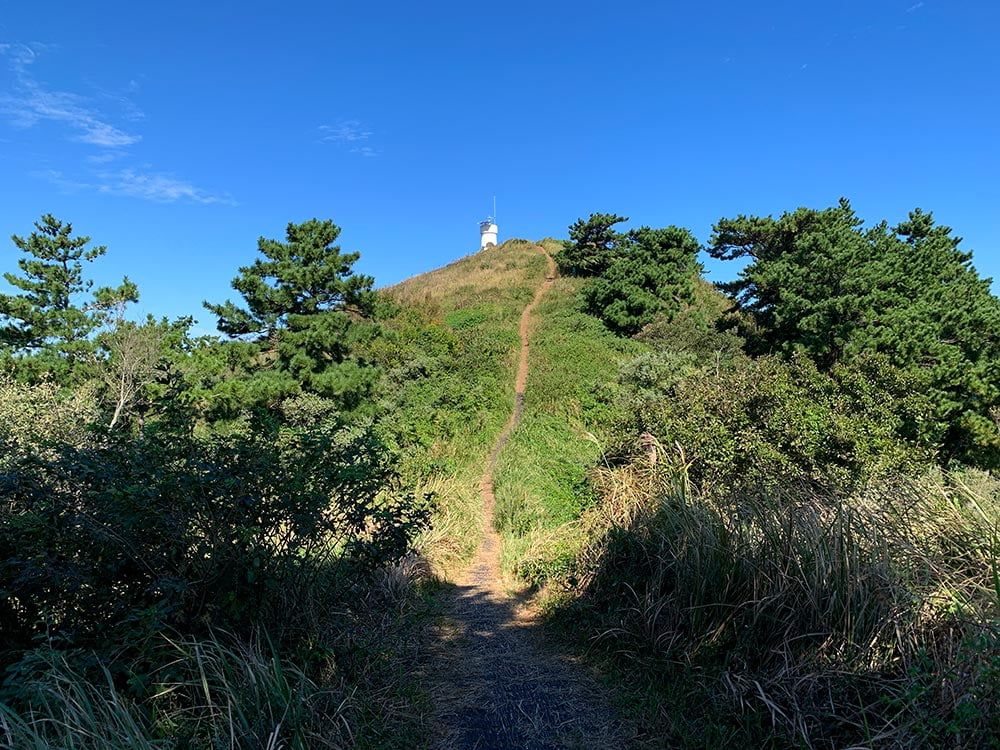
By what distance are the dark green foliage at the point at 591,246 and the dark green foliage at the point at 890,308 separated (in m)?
11.6

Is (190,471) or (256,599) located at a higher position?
(190,471)

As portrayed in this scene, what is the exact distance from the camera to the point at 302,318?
16.5 metres

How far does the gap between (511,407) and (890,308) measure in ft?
43.0

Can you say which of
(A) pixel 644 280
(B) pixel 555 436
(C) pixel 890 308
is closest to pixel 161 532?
(B) pixel 555 436

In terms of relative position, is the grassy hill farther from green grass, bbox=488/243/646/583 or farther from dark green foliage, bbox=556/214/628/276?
dark green foliage, bbox=556/214/628/276

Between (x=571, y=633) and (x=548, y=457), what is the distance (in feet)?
24.2

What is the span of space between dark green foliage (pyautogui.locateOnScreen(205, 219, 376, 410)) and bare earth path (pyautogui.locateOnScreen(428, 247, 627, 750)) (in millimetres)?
12141

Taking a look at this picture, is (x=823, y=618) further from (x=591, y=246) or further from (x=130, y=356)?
(x=591, y=246)

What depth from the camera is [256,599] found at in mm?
2951

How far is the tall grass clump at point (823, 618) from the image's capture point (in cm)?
248

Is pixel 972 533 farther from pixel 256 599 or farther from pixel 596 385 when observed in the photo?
pixel 596 385

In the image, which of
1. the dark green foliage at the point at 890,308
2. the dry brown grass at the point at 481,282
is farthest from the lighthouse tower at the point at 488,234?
the dark green foliage at the point at 890,308

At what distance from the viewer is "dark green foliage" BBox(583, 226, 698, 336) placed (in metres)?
27.5

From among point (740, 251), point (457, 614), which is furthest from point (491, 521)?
point (740, 251)
